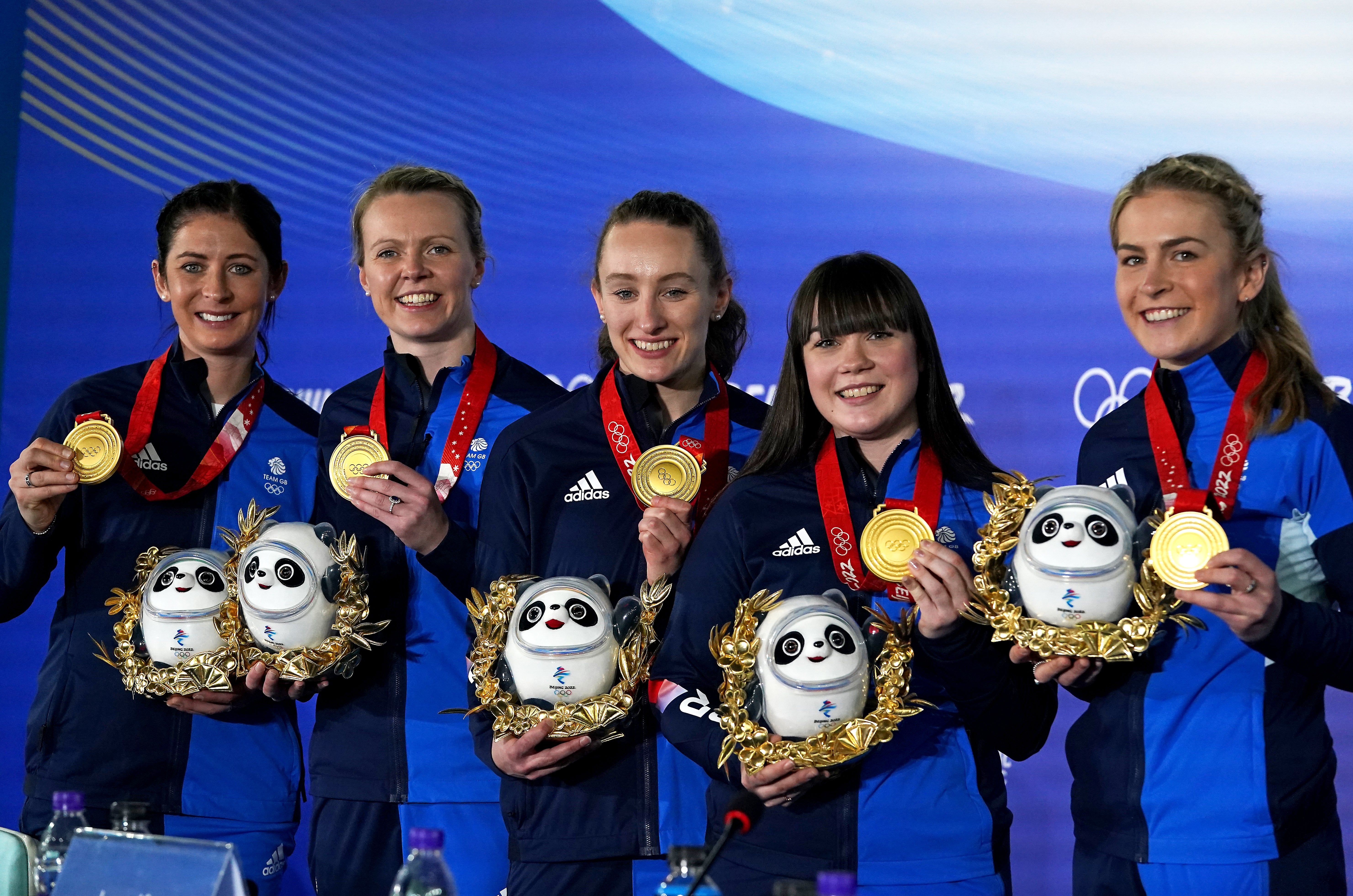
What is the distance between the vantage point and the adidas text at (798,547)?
2.54m

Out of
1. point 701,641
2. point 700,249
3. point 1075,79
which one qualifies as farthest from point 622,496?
point 1075,79

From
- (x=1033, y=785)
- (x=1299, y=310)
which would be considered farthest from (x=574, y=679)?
(x=1299, y=310)

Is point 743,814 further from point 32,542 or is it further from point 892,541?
point 32,542

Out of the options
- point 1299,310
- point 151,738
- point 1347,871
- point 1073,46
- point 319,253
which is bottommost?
point 1347,871

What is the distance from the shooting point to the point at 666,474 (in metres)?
2.75

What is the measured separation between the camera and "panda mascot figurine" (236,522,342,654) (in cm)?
274

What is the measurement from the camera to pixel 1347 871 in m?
4.16

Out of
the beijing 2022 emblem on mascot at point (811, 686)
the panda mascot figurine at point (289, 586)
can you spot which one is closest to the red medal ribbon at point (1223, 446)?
the beijing 2022 emblem on mascot at point (811, 686)

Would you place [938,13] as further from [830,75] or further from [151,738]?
[151,738]

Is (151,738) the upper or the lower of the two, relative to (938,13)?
lower

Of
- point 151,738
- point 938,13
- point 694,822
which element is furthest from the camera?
point 938,13

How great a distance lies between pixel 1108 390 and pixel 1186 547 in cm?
205

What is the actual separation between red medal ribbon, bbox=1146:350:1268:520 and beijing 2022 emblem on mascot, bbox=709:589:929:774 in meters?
0.64

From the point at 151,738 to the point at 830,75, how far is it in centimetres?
284
